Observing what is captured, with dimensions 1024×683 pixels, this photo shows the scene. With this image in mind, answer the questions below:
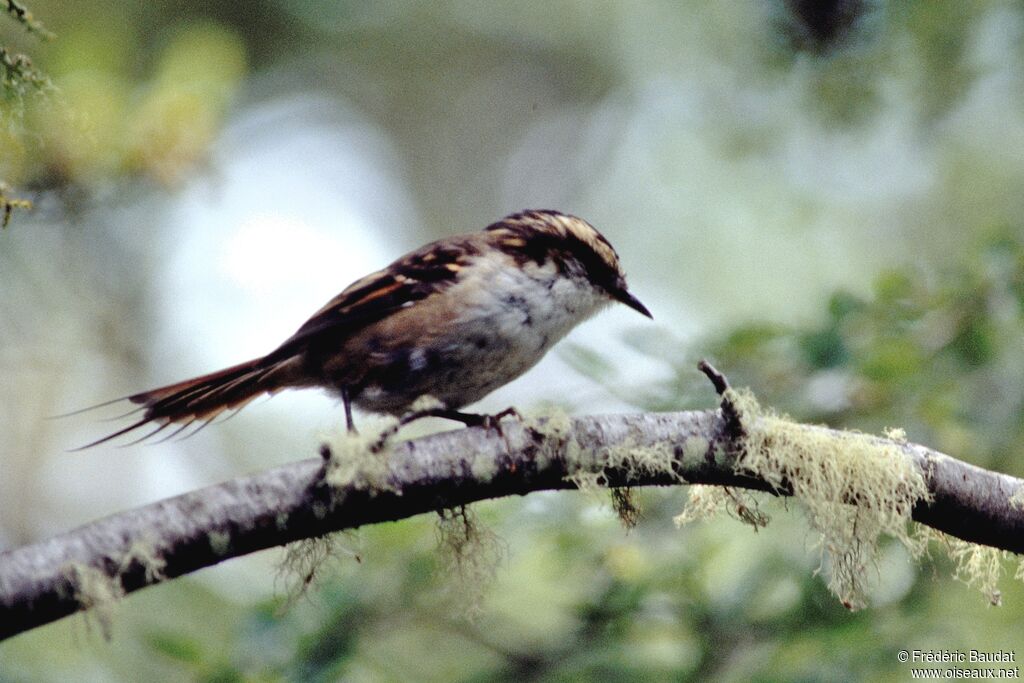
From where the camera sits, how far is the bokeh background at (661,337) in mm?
4660

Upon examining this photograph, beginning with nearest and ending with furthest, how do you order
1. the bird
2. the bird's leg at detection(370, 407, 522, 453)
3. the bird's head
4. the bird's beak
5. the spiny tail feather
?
1. the bird's leg at detection(370, 407, 522, 453)
2. the spiny tail feather
3. the bird
4. the bird's head
5. the bird's beak

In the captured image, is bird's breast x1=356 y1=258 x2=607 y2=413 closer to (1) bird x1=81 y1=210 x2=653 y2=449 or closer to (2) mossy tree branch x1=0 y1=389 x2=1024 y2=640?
(1) bird x1=81 y1=210 x2=653 y2=449

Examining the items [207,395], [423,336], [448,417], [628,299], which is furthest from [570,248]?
[207,395]

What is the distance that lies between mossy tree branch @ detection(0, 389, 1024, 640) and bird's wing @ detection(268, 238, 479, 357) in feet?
4.29

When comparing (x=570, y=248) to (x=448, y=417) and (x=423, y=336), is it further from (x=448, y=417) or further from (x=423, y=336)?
(x=448, y=417)

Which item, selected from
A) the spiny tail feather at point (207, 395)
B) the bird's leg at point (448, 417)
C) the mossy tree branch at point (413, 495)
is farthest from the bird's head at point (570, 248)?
the mossy tree branch at point (413, 495)

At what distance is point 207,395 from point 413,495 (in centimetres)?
133

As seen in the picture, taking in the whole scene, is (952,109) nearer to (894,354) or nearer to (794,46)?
(794,46)

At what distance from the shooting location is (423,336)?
3.94 m

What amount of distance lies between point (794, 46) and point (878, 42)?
57 cm

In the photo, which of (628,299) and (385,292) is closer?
(385,292)

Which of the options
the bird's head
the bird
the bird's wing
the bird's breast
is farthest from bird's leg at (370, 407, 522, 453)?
the bird's head

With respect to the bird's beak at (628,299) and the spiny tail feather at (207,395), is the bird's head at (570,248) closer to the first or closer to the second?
the bird's beak at (628,299)

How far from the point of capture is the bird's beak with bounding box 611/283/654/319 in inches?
180
